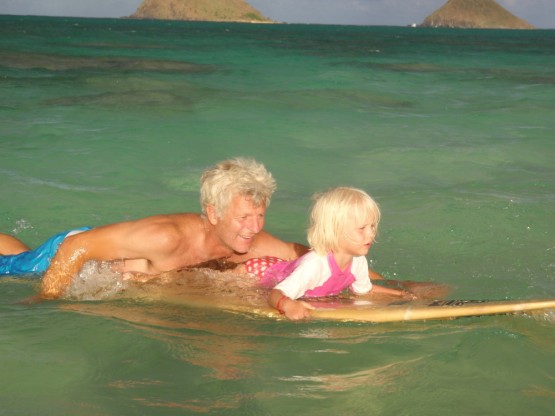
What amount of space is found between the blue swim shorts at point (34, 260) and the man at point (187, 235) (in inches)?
19.7

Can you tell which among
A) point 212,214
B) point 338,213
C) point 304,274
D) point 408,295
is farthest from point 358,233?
point 212,214

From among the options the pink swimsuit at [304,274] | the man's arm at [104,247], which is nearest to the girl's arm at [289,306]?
the pink swimsuit at [304,274]

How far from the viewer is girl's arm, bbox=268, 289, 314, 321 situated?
4320 millimetres

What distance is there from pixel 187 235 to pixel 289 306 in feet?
2.84

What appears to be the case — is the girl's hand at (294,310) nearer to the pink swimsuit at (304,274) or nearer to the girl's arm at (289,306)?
the girl's arm at (289,306)

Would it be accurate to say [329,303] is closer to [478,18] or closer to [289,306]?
[289,306]

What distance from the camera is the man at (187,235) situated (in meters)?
4.68

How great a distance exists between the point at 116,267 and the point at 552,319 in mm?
2335

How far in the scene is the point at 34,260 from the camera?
5.32 metres

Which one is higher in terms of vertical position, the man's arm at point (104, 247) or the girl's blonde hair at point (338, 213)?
the girl's blonde hair at point (338, 213)

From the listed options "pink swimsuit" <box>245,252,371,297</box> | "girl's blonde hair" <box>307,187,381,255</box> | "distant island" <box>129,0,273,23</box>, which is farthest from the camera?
"distant island" <box>129,0,273,23</box>

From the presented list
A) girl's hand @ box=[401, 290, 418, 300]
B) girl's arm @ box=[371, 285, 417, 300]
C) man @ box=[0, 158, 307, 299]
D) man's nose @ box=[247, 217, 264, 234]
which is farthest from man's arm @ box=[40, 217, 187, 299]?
girl's hand @ box=[401, 290, 418, 300]

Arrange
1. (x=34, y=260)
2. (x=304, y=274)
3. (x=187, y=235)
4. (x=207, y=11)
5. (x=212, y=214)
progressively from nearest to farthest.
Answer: (x=304, y=274) → (x=212, y=214) → (x=187, y=235) → (x=34, y=260) → (x=207, y=11)

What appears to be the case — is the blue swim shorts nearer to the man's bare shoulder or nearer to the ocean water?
the ocean water
